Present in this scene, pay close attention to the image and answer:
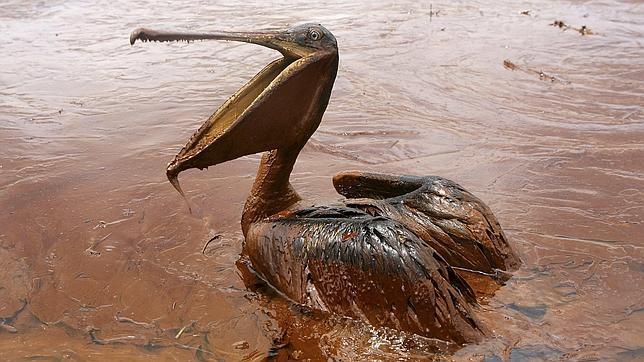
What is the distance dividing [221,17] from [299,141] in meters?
6.93

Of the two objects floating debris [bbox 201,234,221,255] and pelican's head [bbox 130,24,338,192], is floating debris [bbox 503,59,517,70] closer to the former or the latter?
floating debris [bbox 201,234,221,255]

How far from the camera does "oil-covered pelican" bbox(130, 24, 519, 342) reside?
8.98 feet

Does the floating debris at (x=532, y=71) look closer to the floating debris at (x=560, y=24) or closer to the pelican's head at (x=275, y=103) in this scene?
the floating debris at (x=560, y=24)

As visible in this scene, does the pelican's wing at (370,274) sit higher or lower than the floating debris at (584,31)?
higher

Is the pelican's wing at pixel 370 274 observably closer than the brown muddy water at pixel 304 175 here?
Yes

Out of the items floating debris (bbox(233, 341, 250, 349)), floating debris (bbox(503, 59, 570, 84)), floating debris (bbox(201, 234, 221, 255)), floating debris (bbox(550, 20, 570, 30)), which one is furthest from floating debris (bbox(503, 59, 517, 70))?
floating debris (bbox(233, 341, 250, 349))

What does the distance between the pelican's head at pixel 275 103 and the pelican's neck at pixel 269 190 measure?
0.22 metres

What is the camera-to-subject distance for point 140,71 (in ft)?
23.3

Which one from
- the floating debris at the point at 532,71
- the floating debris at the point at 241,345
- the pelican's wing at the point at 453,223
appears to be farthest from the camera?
the floating debris at the point at 532,71

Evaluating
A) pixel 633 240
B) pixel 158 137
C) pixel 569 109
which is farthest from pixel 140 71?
pixel 633 240

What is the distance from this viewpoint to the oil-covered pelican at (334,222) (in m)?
2.74

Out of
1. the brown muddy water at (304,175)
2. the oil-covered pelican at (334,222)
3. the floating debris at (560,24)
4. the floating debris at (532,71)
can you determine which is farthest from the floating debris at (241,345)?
the floating debris at (560,24)

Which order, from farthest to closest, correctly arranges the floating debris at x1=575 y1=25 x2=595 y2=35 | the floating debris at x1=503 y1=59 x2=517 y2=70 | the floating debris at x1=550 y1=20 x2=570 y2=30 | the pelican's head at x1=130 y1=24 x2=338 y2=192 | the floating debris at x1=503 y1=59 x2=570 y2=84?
the floating debris at x1=550 y1=20 x2=570 y2=30 → the floating debris at x1=575 y1=25 x2=595 y2=35 → the floating debris at x1=503 y1=59 x2=517 y2=70 → the floating debris at x1=503 y1=59 x2=570 y2=84 → the pelican's head at x1=130 y1=24 x2=338 y2=192

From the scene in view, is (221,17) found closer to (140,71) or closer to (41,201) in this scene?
(140,71)
